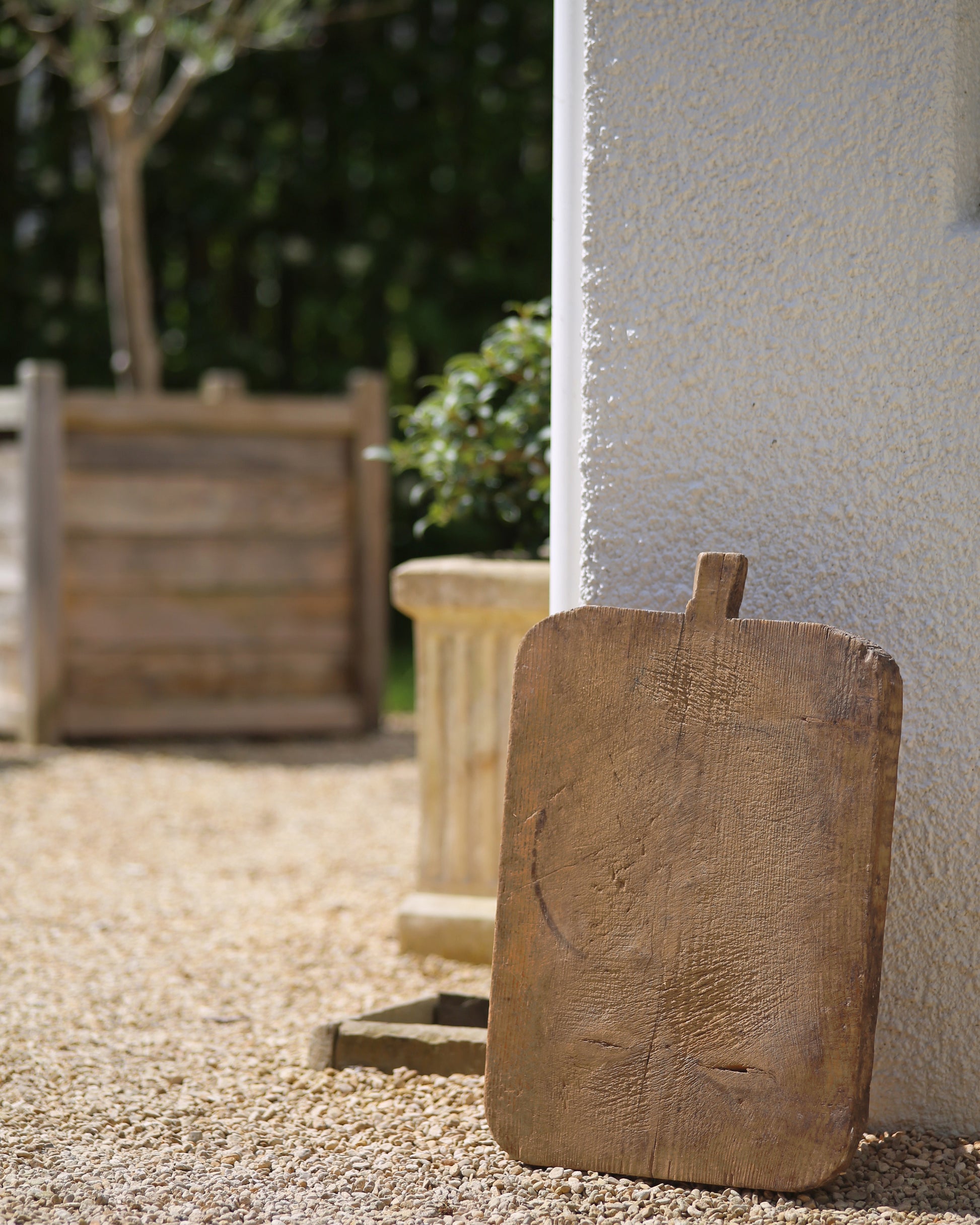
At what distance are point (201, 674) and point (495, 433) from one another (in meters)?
3.09

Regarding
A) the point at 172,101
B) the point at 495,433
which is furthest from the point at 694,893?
the point at 172,101

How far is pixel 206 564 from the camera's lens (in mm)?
5781

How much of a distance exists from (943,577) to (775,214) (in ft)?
2.09

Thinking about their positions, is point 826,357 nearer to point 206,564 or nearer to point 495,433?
point 495,433

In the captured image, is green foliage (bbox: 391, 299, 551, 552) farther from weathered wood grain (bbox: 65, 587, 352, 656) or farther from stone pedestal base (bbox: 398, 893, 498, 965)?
weathered wood grain (bbox: 65, 587, 352, 656)

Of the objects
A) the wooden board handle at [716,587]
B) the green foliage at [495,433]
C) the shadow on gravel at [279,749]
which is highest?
the green foliage at [495,433]

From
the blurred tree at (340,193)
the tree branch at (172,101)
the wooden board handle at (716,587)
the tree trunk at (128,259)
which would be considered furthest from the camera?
the blurred tree at (340,193)

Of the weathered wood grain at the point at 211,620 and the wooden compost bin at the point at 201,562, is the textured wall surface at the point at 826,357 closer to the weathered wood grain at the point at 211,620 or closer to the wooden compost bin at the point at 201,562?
the wooden compost bin at the point at 201,562

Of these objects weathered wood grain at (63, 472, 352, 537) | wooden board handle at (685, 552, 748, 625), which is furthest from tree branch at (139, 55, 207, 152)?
wooden board handle at (685, 552, 748, 625)

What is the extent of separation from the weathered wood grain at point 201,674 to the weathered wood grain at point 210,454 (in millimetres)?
789

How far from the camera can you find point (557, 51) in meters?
2.23

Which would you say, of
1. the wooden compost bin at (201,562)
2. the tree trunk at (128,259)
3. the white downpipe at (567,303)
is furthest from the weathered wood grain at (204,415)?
the white downpipe at (567,303)

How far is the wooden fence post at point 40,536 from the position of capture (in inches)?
217

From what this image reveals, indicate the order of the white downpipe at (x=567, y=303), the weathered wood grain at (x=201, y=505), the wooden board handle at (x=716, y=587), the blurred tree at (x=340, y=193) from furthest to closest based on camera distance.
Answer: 1. the blurred tree at (x=340, y=193)
2. the weathered wood grain at (x=201, y=505)
3. the white downpipe at (x=567, y=303)
4. the wooden board handle at (x=716, y=587)
